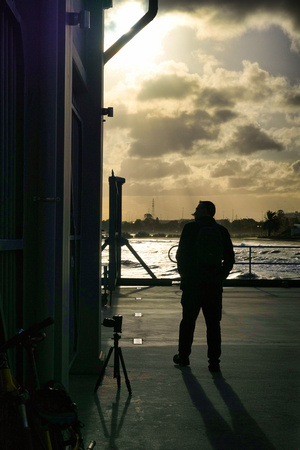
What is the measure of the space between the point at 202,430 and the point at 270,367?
234cm

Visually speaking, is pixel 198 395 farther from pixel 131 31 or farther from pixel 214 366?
pixel 131 31

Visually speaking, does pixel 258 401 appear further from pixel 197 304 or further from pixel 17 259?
pixel 17 259

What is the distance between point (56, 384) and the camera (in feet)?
8.37

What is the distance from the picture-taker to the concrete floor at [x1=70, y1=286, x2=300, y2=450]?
4312 millimetres

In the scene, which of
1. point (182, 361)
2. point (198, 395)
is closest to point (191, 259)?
point (182, 361)

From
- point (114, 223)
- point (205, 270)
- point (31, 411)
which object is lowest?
point (31, 411)

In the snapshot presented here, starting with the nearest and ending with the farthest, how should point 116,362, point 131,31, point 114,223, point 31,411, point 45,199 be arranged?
point 31,411
point 45,199
point 116,362
point 131,31
point 114,223

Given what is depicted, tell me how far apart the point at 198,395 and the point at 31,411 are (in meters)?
3.48

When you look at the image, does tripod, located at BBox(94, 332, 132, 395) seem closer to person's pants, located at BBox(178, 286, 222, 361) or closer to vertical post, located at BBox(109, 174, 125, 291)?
person's pants, located at BBox(178, 286, 222, 361)

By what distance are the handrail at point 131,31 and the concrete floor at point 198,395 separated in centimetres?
352

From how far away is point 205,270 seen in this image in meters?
6.36

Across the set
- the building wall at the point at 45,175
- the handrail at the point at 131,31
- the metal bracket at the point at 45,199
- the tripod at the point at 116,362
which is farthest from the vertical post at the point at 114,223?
the metal bracket at the point at 45,199

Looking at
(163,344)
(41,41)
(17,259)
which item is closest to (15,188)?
(17,259)

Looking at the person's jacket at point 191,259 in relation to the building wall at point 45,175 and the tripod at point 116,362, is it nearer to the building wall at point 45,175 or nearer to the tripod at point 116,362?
the tripod at point 116,362
